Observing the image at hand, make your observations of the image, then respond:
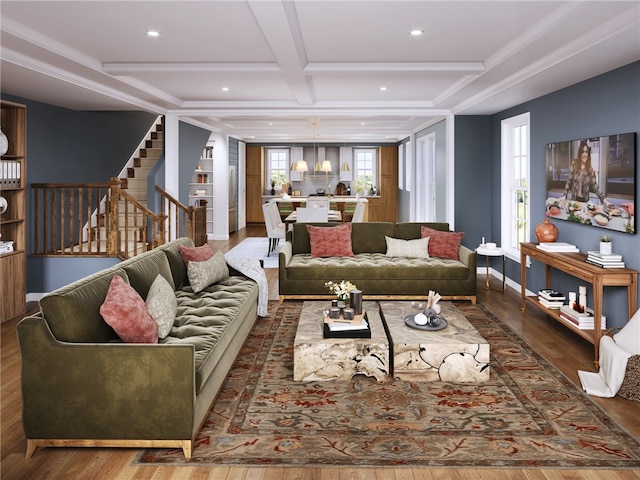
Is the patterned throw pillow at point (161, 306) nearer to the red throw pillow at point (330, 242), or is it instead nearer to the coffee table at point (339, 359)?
the coffee table at point (339, 359)

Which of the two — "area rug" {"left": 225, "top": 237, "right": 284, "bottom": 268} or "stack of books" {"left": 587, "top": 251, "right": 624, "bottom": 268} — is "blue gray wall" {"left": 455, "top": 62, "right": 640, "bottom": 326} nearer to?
"stack of books" {"left": 587, "top": 251, "right": 624, "bottom": 268}

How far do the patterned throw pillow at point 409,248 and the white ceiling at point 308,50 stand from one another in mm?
1876

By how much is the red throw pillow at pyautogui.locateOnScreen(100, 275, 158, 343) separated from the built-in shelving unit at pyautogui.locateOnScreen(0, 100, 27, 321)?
2.96m

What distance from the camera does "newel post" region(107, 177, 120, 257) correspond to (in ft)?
21.2

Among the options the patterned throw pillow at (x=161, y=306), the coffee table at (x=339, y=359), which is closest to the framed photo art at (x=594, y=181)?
the coffee table at (x=339, y=359)

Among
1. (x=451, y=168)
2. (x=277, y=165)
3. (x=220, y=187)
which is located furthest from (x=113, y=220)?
(x=277, y=165)

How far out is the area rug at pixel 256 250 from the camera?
9356mm

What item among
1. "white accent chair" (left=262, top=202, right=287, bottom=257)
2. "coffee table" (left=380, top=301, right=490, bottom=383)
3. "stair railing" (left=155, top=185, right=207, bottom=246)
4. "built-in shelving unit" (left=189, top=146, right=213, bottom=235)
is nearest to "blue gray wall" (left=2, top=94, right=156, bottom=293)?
"stair railing" (left=155, top=185, right=207, bottom=246)

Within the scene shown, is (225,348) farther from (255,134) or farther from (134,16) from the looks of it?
(255,134)

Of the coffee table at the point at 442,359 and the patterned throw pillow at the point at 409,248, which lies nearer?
the coffee table at the point at 442,359

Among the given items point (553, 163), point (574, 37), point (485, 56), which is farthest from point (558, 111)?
point (574, 37)

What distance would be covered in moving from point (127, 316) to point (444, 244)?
14.8 feet

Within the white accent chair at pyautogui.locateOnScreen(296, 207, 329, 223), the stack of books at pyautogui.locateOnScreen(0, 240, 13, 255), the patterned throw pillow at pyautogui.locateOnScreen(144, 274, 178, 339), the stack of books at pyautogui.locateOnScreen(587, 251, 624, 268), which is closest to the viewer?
the patterned throw pillow at pyautogui.locateOnScreen(144, 274, 178, 339)

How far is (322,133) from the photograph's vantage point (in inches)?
506
